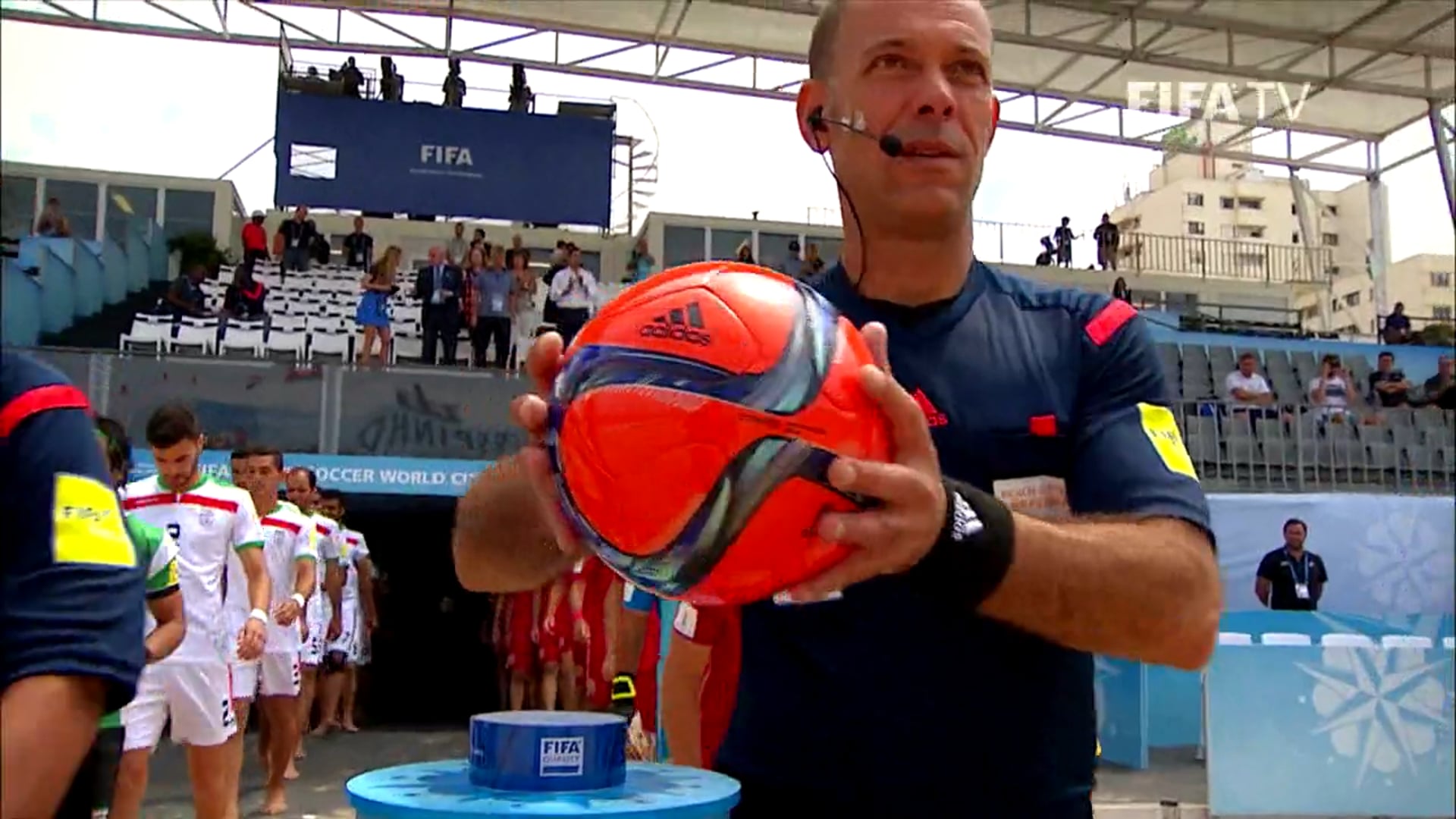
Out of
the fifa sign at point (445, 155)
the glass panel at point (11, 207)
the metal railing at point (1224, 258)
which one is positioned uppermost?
the metal railing at point (1224, 258)

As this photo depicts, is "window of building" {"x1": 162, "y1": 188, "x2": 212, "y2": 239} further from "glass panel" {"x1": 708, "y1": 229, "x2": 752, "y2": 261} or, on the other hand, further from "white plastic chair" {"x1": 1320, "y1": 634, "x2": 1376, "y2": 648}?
"white plastic chair" {"x1": 1320, "y1": 634, "x2": 1376, "y2": 648}

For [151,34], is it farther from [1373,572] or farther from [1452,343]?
[1452,343]

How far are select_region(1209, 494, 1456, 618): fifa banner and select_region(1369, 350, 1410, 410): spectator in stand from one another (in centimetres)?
770

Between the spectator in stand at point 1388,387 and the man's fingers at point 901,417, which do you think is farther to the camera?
the spectator in stand at point 1388,387

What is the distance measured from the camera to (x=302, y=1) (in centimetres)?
2002

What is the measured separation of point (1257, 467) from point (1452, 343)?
395 inches

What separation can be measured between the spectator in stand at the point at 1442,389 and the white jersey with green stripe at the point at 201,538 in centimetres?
1559

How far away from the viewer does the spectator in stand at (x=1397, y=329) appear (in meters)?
20.4

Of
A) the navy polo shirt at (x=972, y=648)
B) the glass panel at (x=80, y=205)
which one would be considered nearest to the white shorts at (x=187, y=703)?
the navy polo shirt at (x=972, y=648)

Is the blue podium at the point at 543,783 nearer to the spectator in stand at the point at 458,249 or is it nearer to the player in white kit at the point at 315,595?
the player in white kit at the point at 315,595

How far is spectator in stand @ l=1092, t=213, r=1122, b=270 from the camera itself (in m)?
24.2

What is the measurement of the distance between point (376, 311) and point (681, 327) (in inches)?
536

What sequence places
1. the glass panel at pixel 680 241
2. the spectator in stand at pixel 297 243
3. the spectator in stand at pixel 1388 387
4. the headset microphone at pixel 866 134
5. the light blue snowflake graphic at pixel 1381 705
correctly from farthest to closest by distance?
the glass panel at pixel 680 241 → the spectator in stand at pixel 297 243 → the spectator in stand at pixel 1388 387 → the light blue snowflake graphic at pixel 1381 705 → the headset microphone at pixel 866 134

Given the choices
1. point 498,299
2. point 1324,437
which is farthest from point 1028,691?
point 1324,437
